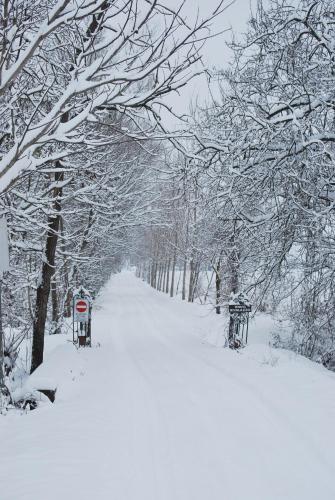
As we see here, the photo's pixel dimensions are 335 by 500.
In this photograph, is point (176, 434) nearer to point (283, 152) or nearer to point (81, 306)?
point (283, 152)

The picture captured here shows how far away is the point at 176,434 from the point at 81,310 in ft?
22.4

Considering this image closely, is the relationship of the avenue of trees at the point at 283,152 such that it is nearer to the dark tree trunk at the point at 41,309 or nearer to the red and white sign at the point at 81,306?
the dark tree trunk at the point at 41,309

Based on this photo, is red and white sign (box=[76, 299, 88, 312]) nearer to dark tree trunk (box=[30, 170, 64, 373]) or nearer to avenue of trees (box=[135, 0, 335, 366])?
dark tree trunk (box=[30, 170, 64, 373])

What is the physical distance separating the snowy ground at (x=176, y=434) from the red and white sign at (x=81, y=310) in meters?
2.62

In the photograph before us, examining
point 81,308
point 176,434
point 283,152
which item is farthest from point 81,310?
point 283,152

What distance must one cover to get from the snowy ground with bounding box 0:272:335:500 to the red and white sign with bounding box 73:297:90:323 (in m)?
2.62

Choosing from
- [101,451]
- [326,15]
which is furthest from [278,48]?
[101,451]

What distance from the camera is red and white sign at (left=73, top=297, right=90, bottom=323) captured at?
422 inches

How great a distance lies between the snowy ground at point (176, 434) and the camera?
3.37 m

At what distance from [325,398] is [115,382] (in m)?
3.58

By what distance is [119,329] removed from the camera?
15492 millimetres

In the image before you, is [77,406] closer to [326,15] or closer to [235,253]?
[235,253]

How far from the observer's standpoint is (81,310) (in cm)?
1080

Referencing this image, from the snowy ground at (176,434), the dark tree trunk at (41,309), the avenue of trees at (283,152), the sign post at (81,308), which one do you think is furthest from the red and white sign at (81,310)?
the avenue of trees at (283,152)
